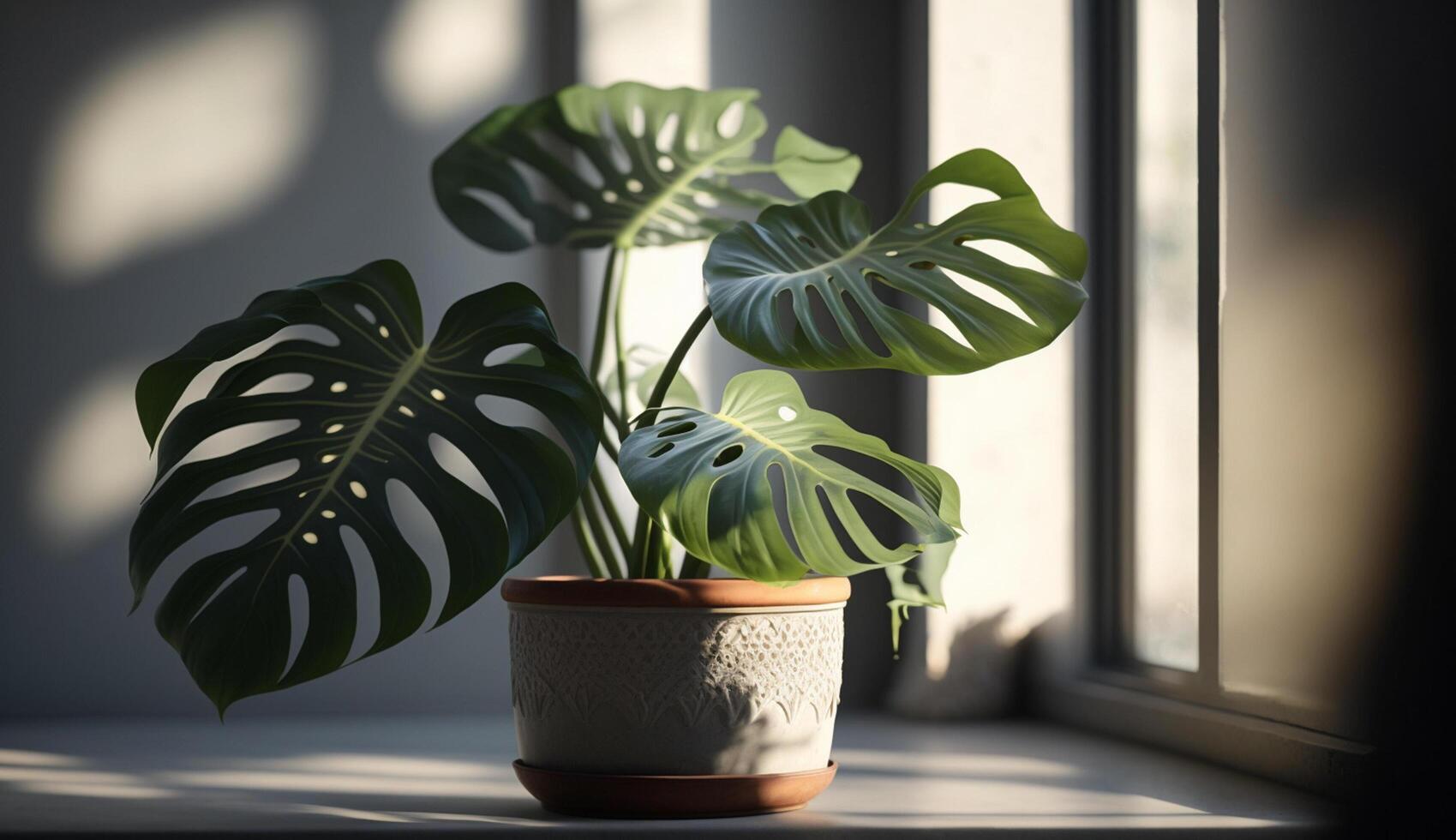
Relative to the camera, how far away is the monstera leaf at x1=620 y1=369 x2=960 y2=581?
843mm

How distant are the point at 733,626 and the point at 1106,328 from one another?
90 centimetres

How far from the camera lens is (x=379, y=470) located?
3.06 feet

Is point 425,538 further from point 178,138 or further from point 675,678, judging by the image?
point 675,678

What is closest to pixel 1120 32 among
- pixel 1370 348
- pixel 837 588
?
pixel 1370 348

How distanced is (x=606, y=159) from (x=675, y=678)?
2.15ft

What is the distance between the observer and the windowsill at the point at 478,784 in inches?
38.6

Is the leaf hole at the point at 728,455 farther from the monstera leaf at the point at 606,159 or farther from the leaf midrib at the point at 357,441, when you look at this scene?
the monstera leaf at the point at 606,159

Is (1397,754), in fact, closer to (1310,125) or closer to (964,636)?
(1310,125)

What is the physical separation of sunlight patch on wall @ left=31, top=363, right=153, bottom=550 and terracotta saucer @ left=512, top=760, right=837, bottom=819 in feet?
3.47

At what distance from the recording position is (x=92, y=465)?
180cm

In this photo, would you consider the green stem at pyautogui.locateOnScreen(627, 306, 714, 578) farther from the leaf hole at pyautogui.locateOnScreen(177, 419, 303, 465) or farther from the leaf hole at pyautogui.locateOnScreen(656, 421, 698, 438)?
the leaf hole at pyautogui.locateOnScreen(177, 419, 303, 465)

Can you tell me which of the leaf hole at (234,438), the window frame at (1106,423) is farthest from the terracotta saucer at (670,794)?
the leaf hole at (234,438)

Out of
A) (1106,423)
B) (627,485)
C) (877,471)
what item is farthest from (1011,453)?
(627,485)

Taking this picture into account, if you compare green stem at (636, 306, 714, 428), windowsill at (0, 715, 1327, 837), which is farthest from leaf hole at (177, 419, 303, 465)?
green stem at (636, 306, 714, 428)
